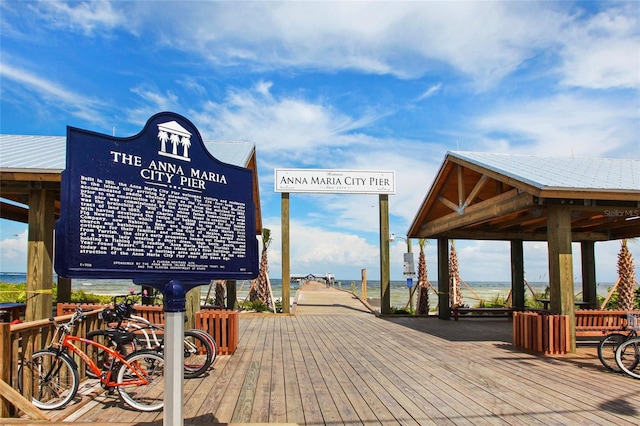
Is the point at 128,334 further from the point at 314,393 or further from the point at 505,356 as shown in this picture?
the point at 505,356

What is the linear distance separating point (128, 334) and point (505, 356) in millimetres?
6615

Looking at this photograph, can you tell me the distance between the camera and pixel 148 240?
3492 millimetres

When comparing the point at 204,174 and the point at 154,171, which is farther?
the point at 204,174

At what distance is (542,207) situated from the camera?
9.20 metres

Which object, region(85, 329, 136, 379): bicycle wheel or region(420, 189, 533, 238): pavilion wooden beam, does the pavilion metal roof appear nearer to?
region(420, 189, 533, 238): pavilion wooden beam

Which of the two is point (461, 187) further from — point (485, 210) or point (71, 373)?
point (71, 373)

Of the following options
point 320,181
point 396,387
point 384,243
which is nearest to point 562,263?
point 396,387

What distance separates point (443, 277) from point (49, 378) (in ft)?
41.9

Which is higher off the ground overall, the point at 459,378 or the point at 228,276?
the point at 228,276

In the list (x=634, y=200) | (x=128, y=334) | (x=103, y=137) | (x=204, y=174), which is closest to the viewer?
(x=103, y=137)

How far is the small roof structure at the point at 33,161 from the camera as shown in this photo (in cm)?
757

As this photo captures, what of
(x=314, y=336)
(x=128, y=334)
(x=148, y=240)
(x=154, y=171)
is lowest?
(x=314, y=336)

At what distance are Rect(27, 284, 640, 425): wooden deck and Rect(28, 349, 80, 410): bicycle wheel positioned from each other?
0.24m

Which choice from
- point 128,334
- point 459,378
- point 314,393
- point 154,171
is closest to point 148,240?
point 154,171
